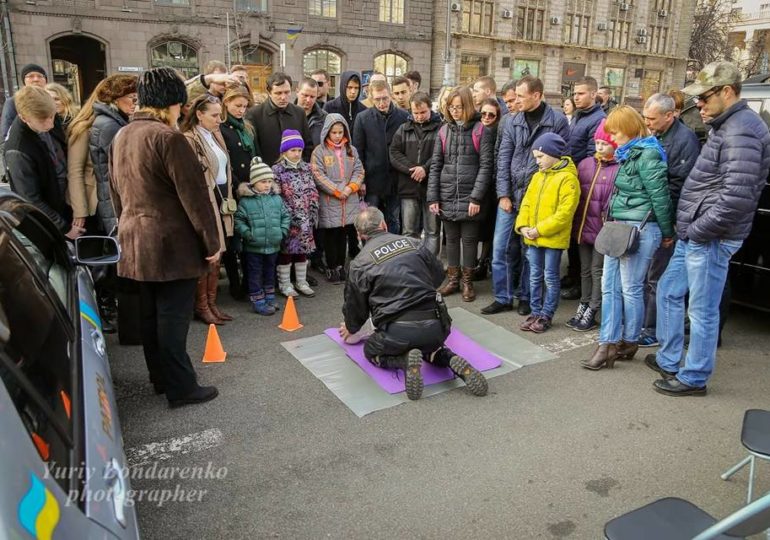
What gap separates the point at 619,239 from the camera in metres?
4.32

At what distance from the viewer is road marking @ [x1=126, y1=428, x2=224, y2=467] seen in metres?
3.32

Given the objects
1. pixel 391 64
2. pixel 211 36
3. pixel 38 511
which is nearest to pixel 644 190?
pixel 38 511

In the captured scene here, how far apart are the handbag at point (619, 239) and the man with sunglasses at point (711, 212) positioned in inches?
11.9

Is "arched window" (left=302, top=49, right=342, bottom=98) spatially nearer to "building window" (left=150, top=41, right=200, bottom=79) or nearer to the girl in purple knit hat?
"building window" (left=150, top=41, right=200, bottom=79)

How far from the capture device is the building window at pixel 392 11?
1244 inches

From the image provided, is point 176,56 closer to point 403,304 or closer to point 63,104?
point 63,104

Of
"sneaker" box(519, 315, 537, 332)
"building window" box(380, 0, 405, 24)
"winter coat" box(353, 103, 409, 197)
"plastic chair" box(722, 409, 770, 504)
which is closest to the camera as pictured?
"plastic chair" box(722, 409, 770, 504)

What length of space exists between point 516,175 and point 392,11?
29.6 metres

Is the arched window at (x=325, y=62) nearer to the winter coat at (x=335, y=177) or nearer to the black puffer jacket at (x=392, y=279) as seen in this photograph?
the winter coat at (x=335, y=177)

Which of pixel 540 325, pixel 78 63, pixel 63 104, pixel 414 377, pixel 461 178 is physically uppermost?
pixel 78 63

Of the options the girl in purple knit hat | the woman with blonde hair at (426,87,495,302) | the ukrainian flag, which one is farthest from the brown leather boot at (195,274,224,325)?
the ukrainian flag

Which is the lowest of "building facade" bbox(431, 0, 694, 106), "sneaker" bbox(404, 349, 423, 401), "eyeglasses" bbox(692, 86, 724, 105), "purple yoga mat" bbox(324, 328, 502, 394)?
"purple yoga mat" bbox(324, 328, 502, 394)

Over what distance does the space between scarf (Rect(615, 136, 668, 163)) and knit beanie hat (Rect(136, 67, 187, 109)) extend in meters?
3.24

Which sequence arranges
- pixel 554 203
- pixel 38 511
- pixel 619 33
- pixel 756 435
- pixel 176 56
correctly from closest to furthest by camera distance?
pixel 38 511 < pixel 756 435 < pixel 554 203 < pixel 176 56 < pixel 619 33
